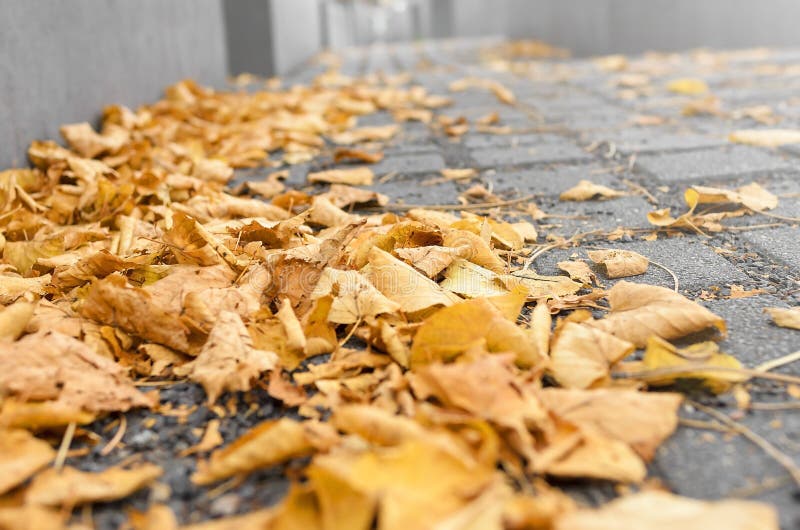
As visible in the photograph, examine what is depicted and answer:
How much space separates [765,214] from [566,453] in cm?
114

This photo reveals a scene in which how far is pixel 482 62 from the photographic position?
295 inches

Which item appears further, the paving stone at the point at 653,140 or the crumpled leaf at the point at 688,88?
the crumpled leaf at the point at 688,88

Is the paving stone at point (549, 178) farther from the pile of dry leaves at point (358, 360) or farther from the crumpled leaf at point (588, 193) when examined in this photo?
Answer: the pile of dry leaves at point (358, 360)

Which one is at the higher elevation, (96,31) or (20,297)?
(96,31)

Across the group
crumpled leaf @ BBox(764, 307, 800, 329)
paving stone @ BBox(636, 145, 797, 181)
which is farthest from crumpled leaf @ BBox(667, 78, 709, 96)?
crumpled leaf @ BBox(764, 307, 800, 329)

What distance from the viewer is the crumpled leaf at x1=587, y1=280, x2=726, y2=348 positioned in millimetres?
1004

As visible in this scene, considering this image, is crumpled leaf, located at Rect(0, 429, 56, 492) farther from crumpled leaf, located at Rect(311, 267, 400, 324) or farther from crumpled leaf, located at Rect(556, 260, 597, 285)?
crumpled leaf, located at Rect(556, 260, 597, 285)

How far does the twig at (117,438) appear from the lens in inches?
33.6

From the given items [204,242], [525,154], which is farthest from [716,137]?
[204,242]

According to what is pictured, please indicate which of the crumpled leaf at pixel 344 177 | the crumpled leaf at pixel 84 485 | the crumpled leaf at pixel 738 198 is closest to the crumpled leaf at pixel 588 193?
the crumpled leaf at pixel 738 198

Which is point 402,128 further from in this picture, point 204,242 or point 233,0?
point 233,0

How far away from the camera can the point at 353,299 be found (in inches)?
43.4

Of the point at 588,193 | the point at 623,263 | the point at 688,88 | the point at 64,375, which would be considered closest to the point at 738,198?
the point at 588,193

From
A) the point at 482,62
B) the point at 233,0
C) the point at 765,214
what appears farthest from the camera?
the point at 482,62
